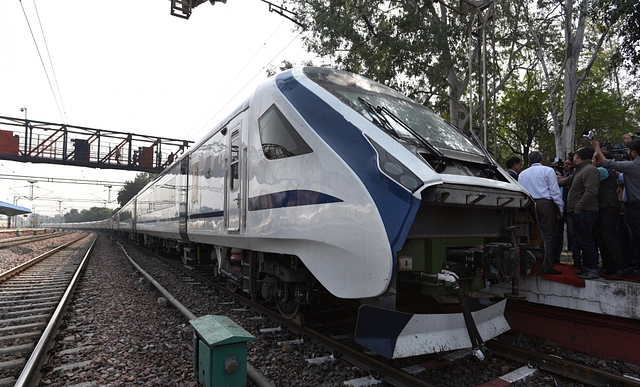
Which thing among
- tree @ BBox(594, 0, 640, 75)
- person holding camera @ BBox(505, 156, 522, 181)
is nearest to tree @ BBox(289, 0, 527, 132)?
tree @ BBox(594, 0, 640, 75)

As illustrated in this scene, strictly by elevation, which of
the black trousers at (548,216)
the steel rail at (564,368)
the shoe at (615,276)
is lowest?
the steel rail at (564,368)

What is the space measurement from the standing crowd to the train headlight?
2.35 m

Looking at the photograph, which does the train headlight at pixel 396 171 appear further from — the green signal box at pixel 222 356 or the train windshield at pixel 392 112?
the green signal box at pixel 222 356

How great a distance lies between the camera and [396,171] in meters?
3.24

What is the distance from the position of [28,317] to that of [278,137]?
4925 millimetres

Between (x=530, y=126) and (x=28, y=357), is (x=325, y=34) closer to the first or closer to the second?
(x=28, y=357)

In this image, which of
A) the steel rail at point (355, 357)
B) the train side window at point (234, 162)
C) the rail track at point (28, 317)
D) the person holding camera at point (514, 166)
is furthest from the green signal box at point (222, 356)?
the person holding camera at point (514, 166)

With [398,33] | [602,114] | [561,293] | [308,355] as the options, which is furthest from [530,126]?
[308,355]

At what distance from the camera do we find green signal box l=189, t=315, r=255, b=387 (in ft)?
10.3

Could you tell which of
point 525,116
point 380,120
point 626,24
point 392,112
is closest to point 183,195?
point 392,112

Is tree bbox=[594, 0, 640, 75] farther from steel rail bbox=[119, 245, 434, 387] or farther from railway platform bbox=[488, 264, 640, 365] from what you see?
steel rail bbox=[119, 245, 434, 387]

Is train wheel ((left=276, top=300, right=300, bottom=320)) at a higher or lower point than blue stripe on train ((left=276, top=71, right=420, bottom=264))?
lower

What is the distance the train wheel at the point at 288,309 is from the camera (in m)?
5.02

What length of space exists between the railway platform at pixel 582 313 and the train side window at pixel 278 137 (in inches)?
108
